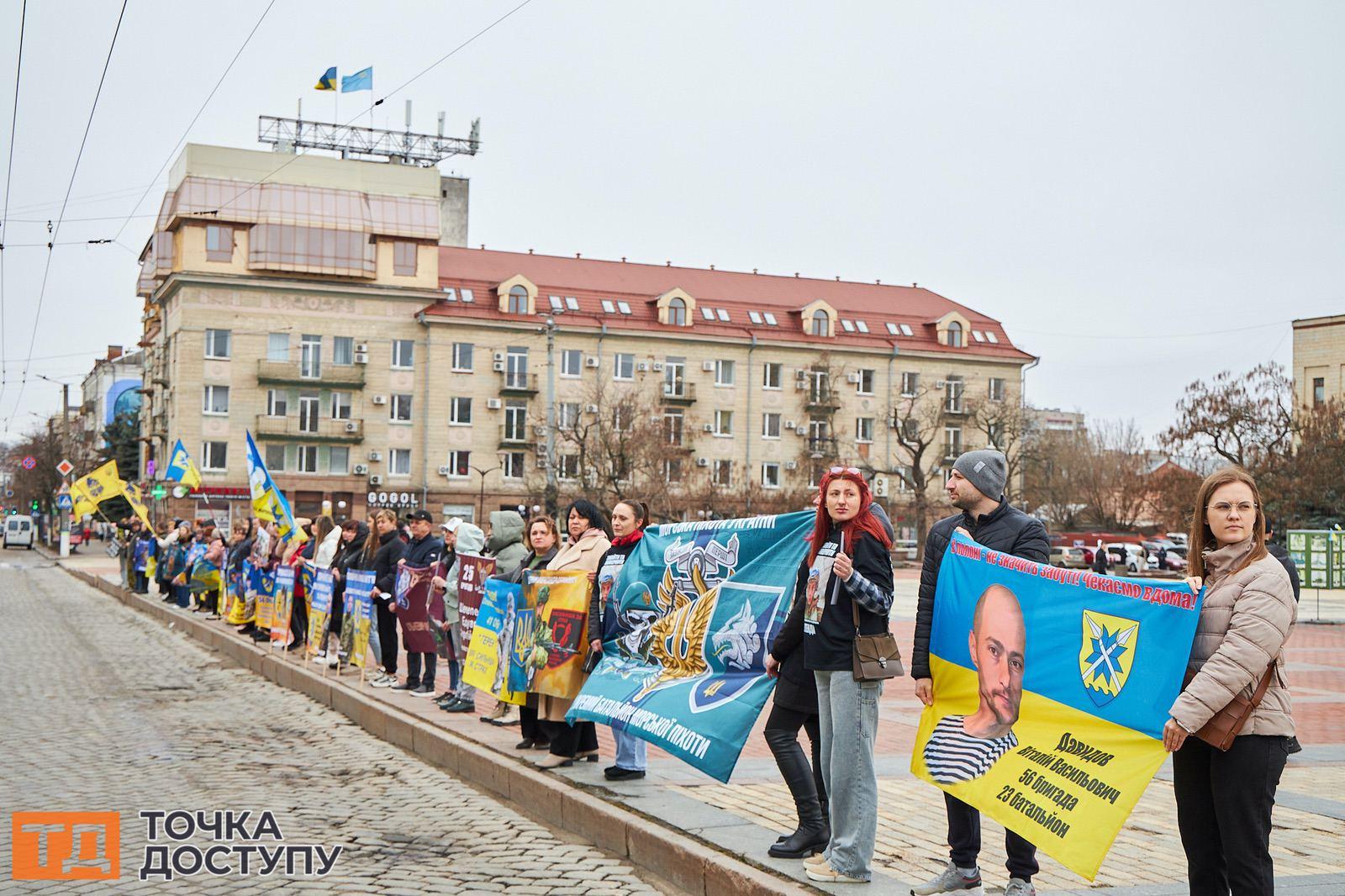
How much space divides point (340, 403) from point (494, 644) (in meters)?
61.2

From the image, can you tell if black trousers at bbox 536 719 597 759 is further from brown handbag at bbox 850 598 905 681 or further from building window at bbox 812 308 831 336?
building window at bbox 812 308 831 336

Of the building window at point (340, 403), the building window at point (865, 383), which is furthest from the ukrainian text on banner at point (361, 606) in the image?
the building window at point (865, 383)

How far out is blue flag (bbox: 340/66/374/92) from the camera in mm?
37781

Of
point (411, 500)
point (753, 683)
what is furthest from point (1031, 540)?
point (411, 500)

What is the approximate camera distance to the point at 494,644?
11281 mm

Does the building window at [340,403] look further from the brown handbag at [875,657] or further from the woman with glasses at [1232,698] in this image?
the woman with glasses at [1232,698]

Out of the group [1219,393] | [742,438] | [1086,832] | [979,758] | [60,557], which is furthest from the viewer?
[742,438]

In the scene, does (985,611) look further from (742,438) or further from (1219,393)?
(742,438)

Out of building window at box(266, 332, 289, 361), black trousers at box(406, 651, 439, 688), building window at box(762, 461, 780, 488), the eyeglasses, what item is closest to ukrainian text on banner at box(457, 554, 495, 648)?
black trousers at box(406, 651, 439, 688)

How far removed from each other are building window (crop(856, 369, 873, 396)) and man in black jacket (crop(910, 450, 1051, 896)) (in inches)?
2857

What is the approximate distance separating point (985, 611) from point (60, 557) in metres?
73.8

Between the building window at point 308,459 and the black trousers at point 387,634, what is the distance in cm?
5671

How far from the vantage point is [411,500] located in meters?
69.8

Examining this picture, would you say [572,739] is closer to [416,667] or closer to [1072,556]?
[416,667]
